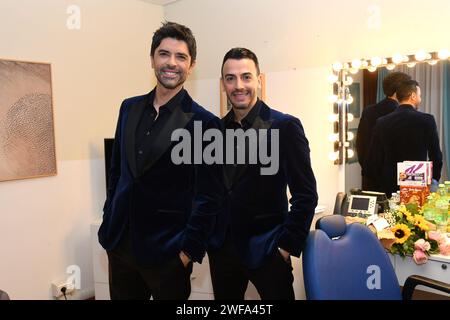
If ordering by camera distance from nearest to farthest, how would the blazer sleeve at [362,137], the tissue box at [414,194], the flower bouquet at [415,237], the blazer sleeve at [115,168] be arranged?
the blazer sleeve at [115,168]
the flower bouquet at [415,237]
the tissue box at [414,194]
the blazer sleeve at [362,137]

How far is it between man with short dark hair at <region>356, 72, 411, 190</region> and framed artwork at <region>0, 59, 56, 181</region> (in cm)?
182

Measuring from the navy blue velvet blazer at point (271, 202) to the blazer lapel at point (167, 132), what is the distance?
0.85ft

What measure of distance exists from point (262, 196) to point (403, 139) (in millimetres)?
1005

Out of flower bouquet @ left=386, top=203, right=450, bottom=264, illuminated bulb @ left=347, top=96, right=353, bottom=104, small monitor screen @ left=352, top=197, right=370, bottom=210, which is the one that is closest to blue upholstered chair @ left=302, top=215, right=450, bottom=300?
flower bouquet @ left=386, top=203, right=450, bottom=264

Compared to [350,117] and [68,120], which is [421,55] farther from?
[68,120]

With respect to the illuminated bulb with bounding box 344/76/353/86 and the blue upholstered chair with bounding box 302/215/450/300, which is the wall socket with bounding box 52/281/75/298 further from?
the illuminated bulb with bounding box 344/76/353/86

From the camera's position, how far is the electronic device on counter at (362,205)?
2.21 metres

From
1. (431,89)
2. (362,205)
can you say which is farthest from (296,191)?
(431,89)

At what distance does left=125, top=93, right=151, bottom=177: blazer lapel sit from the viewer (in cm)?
154

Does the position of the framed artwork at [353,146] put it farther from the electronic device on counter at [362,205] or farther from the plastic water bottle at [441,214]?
the plastic water bottle at [441,214]

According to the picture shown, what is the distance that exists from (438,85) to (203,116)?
127 centimetres

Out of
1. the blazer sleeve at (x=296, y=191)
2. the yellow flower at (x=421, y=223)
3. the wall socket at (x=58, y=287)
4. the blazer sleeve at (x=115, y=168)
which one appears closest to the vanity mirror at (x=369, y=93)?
the yellow flower at (x=421, y=223)
